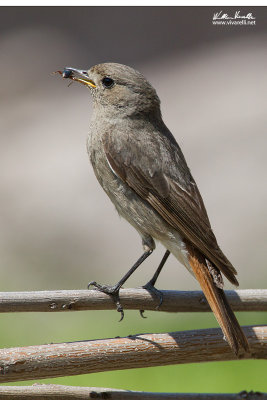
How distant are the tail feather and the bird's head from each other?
880 millimetres

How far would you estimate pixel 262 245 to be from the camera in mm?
7895

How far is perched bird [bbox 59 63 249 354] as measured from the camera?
12.7 ft

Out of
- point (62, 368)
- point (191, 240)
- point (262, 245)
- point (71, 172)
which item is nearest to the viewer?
point (62, 368)

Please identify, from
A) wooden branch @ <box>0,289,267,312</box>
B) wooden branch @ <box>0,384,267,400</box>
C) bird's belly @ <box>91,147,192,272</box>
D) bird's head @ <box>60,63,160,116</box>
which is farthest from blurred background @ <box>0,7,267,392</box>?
wooden branch @ <box>0,384,267,400</box>

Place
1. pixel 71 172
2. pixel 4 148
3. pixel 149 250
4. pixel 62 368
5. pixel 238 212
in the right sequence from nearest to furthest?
pixel 62 368 < pixel 149 250 < pixel 238 212 < pixel 71 172 < pixel 4 148

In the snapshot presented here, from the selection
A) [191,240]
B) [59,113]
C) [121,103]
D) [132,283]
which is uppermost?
[59,113]

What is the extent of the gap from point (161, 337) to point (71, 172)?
21.9ft

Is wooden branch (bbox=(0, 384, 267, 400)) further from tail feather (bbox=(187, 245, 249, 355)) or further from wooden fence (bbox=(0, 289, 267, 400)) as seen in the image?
tail feather (bbox=(187, 245, 249, 355))

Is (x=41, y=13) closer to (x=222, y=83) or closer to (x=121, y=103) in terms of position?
(x=222, y=83)

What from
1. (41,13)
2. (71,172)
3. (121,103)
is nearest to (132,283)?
(71,172)

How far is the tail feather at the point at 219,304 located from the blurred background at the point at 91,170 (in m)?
1.42

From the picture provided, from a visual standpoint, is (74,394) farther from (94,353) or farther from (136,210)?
(136,210)

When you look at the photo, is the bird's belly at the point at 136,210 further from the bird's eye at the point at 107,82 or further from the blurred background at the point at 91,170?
the blurred background at the point at 91,170

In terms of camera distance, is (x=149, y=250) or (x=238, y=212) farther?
(x=238, y=212)
